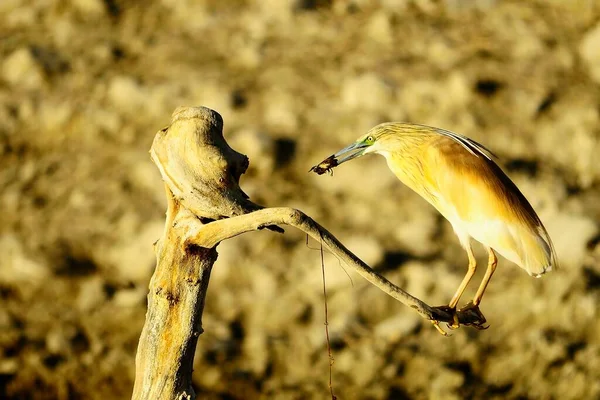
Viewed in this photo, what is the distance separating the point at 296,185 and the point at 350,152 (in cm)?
188

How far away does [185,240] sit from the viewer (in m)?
1.96

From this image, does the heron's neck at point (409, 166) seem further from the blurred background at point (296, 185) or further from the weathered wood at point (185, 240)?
the blurred background at point (296, 185)

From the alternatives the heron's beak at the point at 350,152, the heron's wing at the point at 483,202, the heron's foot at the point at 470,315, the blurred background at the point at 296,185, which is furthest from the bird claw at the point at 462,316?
the blurred background at the point at 296,185

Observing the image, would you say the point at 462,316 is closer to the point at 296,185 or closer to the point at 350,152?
the point at 350,152

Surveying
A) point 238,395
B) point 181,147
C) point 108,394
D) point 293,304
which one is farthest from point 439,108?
point 181,147

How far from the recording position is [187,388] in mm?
2053

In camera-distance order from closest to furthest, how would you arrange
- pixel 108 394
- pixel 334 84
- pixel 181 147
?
pixel 181 147
pixel 108 394
pixel 334 84

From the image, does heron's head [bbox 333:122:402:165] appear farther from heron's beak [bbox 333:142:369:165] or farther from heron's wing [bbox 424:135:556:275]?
heron's wing [bbox 424:135:556:275]

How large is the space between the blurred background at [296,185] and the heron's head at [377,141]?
1.66 meters

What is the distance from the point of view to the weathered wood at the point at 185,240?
1947 mm

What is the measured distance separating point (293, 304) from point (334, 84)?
1.13 meters

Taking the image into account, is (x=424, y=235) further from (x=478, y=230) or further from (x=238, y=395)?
(x=478, y=230)

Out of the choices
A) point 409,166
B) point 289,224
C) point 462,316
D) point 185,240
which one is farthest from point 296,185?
point 289,224

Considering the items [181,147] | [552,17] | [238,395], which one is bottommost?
[181,147]
